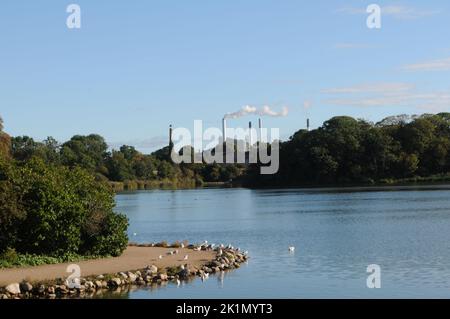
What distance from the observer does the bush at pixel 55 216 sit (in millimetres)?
31172

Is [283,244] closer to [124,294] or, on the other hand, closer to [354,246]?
[354,246]

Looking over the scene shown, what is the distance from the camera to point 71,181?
1362 inches

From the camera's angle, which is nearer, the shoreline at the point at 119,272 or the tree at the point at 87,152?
the shoreline at the point at 119,272

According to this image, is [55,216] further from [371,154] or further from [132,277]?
[371,154]

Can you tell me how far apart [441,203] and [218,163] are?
355 ft

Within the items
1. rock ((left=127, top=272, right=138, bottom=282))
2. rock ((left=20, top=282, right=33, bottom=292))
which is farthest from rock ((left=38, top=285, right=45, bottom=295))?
rock ((left=127, top=272, right=138, bottom=282))

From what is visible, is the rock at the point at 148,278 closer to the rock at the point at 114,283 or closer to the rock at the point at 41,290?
the rock at the point at 114,283

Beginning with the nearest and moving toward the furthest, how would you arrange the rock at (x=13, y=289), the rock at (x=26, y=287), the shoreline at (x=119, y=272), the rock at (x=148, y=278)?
1. the rock at (x=13, y=289)
2. the rock at (x=26, y=287)
3. the shoreline at (x=119, y=272)
4. the rock at (x=148, y=278)

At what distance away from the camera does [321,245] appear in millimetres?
40500

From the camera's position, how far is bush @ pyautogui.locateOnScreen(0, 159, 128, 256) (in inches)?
1227

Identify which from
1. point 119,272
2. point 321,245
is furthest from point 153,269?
point 321,245

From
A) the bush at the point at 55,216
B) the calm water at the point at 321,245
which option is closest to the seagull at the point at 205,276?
the calm water at the point at 321,245

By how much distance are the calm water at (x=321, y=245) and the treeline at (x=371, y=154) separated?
56576mm

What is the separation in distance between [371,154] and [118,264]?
108m
